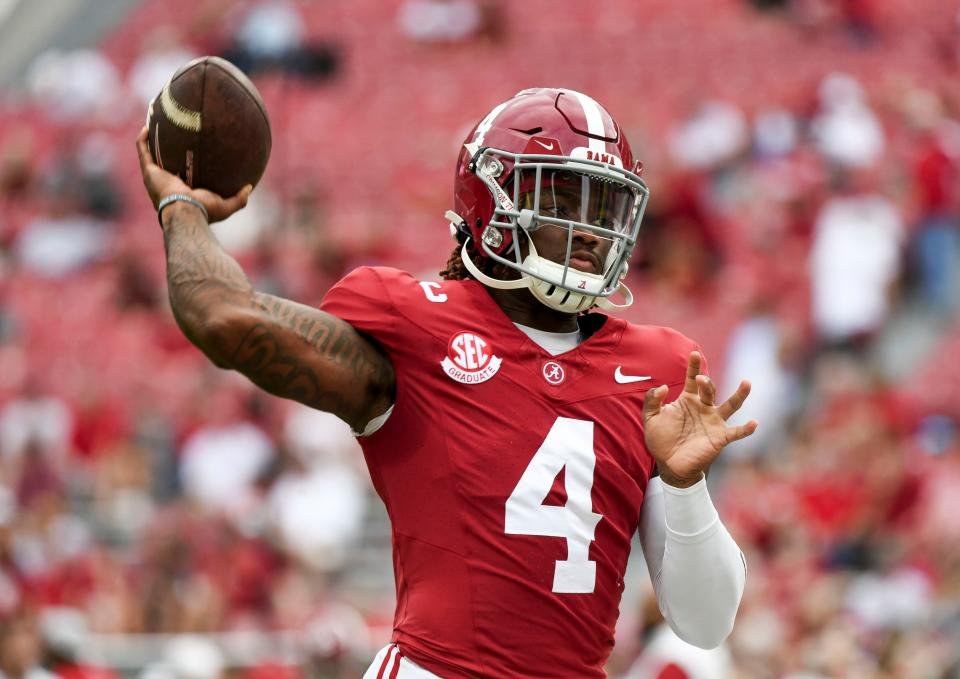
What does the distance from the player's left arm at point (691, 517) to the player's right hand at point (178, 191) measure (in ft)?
2.78

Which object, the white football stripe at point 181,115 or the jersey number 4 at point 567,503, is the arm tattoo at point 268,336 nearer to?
the white football stripe at point 181,115

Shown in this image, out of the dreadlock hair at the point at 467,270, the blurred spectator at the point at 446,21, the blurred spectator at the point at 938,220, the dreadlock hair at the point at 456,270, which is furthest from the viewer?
the blurred spectator at the point at 446,21

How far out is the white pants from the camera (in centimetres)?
291

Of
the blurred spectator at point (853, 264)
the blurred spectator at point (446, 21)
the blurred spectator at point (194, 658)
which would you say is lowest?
the blurred spectator at point (194, 658)

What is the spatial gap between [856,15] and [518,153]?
12975 millimetres

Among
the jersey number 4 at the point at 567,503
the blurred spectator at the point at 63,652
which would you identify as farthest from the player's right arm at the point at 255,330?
the blurred spectator at the point at 63,652

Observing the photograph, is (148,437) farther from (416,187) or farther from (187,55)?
(187,55)

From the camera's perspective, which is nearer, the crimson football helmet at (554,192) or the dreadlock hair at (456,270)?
the crimson football helmet at (554,192)

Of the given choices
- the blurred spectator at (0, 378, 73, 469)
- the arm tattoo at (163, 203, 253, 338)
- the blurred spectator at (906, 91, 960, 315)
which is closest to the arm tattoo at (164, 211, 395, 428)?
the arm tattoo at (163, 203, 253, 338)

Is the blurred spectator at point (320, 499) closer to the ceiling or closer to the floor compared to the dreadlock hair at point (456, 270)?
closer to the ceiling

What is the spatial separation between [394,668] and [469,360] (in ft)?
1.90

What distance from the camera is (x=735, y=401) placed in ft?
9.61

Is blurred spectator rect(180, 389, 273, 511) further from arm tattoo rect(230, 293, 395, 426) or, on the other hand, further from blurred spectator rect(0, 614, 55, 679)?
arm tattoo rect(230, 293, 395, 426)

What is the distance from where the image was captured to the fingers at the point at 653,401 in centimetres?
298
